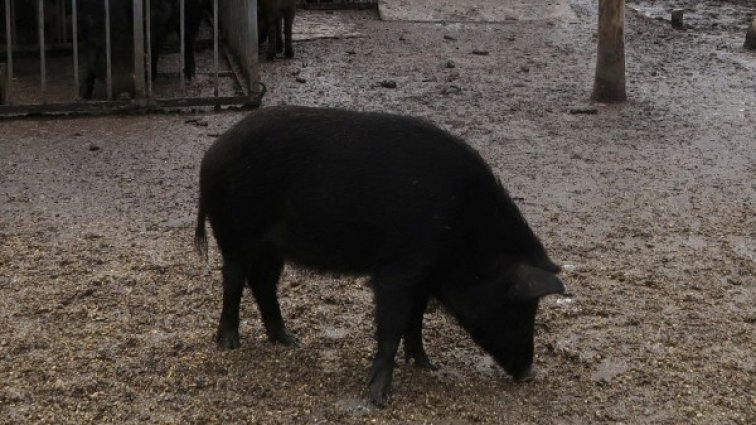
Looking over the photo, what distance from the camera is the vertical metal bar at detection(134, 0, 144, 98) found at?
7.68 m

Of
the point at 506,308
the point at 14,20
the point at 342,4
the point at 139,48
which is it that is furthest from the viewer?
the point at 342,4

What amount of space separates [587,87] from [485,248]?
5841mm

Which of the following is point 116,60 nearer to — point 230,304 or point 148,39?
point 148,39

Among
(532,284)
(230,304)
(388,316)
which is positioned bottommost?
(230,304)

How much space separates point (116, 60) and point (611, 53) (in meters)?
4.00

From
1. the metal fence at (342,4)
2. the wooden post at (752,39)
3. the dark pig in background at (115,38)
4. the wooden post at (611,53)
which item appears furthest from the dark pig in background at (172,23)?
the wooden post at (752,39)

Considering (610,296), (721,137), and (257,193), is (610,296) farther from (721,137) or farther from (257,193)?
(721,137)

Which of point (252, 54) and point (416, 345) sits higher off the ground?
point (252, 54)

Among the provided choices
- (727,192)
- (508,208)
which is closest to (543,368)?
(508,208)

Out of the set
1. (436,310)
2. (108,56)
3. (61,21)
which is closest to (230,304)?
(436,310)

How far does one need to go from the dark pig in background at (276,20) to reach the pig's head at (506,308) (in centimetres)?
653

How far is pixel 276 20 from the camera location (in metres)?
9.95

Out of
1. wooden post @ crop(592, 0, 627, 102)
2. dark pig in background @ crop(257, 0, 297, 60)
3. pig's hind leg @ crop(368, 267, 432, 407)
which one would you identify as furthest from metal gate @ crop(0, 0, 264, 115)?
pig's hind leg @ crop(368, 267, 432, 407)

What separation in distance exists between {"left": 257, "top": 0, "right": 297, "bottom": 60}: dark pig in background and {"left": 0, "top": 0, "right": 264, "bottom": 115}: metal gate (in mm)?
369
